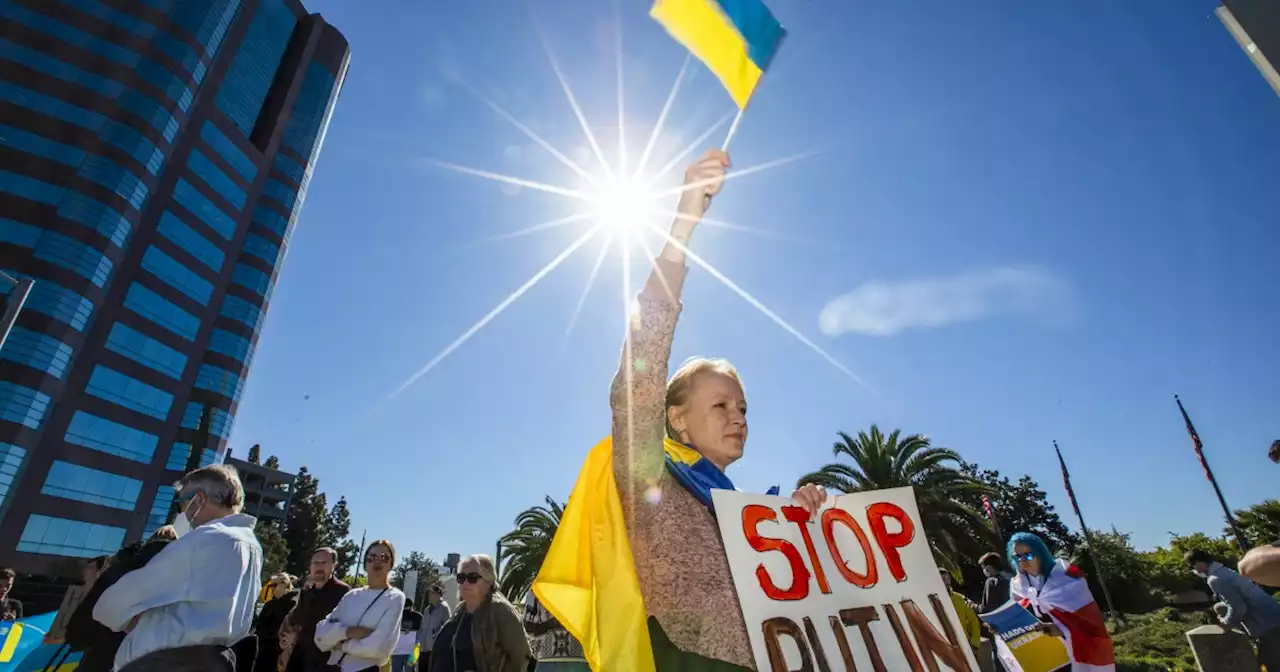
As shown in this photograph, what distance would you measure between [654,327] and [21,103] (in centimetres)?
5472

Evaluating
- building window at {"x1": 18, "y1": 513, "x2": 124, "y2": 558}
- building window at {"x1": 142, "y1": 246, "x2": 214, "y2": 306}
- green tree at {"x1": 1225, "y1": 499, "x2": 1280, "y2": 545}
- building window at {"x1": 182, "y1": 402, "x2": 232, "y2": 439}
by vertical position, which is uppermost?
building window at {"x1": 142, "y1": 246, "x2": 214, "y2": 306}

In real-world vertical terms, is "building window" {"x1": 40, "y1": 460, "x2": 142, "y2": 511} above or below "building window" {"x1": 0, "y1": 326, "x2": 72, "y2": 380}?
below

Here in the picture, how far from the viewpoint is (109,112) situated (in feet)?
127

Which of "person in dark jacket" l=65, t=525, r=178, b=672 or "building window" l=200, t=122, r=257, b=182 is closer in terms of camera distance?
"person in dark jacket" l=65, t=525, r=178, b=672

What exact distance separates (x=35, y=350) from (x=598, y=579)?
4750 centimetres

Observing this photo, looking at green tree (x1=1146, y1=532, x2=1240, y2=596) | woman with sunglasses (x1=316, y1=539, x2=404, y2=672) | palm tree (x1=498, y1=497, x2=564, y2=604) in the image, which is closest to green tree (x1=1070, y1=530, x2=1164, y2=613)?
green tree (x1=1146, y1=532, x2=1240, y2=596)

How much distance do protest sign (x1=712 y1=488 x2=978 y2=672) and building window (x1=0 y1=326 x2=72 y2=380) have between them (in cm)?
4763

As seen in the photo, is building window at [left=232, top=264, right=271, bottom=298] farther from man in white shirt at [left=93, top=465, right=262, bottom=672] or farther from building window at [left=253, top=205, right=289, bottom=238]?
man in white shirt at [left=93, top=465, right=262, bottom=672]

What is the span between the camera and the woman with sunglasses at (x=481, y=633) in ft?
14.8

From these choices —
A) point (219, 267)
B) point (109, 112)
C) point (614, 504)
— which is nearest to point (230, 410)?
point (219, 267)

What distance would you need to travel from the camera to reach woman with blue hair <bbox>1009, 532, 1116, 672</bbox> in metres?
4.55

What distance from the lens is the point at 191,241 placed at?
43.6m

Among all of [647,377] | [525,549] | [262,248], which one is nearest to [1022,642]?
[647,377]

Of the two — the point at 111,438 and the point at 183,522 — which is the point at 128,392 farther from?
the point at 183,522
